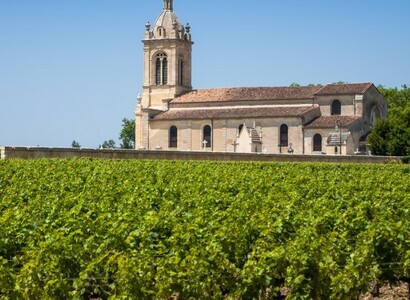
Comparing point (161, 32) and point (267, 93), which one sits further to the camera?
point (161, 32)

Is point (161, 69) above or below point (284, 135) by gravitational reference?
above

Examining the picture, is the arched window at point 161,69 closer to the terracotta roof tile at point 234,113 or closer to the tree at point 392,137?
the terracotta roof tile at point 234,113

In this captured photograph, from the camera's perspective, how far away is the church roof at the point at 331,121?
69694mm

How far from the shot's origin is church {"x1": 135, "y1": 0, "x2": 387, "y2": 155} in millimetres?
71188

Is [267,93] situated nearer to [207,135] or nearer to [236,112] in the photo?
[236,112]

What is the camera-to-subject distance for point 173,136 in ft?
259

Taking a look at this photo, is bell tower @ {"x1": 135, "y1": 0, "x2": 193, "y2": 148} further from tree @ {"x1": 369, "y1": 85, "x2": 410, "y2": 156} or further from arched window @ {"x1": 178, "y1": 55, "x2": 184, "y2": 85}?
tree @ {"x1": 369, "y1": 85, "x2": 410, "y2": 156}

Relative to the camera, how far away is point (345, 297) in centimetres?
889

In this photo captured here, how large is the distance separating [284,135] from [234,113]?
→ 5786mm

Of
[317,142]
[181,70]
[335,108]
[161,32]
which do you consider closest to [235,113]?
[317,142]

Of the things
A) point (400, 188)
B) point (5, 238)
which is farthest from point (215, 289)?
point (400, 188)

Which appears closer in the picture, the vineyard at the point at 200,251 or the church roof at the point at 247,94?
the vineyard at the point at 200,251

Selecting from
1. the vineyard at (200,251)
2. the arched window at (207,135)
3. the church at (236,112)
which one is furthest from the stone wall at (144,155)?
the vineyard at (200,251)

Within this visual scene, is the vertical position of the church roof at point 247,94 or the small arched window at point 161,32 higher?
the small arched window at point 161,32
